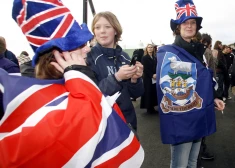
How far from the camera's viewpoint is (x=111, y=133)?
840 millimetres

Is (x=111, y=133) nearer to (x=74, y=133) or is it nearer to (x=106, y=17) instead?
(x=74, y=133)

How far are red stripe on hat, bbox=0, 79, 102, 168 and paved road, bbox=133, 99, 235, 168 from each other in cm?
228

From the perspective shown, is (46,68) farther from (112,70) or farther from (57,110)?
(112,70)

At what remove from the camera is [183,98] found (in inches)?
74.4

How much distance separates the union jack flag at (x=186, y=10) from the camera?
6.68ft

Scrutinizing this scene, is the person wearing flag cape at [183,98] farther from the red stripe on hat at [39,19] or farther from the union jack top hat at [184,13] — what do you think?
the red stripe on hat at [39,19]

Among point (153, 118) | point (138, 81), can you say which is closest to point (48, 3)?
point (138, 81)

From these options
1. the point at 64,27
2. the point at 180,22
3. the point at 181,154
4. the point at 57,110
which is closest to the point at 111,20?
the point at 180,22

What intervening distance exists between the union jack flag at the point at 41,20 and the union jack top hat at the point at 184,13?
1.36m

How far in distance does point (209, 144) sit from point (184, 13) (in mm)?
2173

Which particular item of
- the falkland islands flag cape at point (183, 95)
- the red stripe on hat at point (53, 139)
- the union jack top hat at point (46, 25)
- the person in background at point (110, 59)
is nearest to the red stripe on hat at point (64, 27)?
the union jack top hat at point (46, 25)

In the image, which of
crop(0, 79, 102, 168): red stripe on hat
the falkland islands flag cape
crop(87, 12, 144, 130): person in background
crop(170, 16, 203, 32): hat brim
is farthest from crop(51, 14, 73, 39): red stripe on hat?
crop(170, 16, 203, 32): hat brim

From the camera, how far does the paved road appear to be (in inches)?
112

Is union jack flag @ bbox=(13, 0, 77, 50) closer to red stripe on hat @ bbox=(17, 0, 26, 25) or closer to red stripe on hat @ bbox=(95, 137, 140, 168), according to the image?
Answer: red stripe on hat @ bbox=(17, 0, 26, 25)
